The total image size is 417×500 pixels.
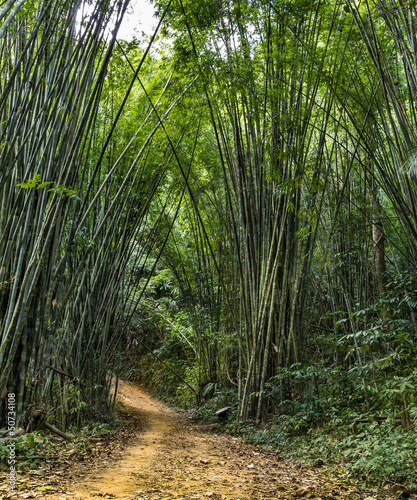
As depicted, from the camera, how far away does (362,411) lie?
9.73 ft

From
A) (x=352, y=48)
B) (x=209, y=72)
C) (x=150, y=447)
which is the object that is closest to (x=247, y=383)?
(x=150, y=447)

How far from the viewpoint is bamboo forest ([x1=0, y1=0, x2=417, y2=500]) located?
2094 millimetres

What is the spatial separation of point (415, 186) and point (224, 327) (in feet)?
11.2

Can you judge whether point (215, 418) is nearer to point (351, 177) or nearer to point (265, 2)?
point (351, 177)

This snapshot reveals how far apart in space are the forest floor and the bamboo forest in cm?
16

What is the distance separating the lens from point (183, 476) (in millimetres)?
2088

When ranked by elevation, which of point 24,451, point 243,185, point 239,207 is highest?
point 243,185

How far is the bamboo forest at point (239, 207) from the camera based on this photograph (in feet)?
6.87

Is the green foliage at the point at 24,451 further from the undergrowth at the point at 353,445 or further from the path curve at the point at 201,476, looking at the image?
the undergrowth at the point at 353,445

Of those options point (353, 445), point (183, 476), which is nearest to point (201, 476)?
point (183, 476)

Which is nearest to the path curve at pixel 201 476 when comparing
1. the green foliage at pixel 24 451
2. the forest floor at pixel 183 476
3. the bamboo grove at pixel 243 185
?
the forest floor at pixel 183 476

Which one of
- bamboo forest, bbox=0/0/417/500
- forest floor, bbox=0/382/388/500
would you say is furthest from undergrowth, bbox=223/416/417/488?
forest floor, bbox=0/382/388/500

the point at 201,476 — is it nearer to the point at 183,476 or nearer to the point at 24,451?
the point at 183,476

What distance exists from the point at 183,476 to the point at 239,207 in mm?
2547
